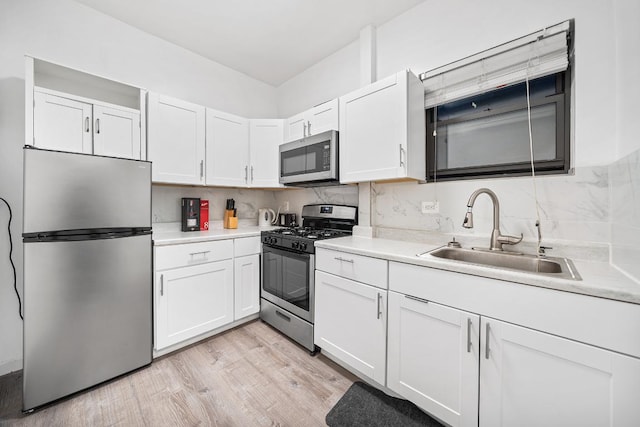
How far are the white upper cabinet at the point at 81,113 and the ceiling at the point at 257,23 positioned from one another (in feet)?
2.28

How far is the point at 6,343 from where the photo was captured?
5.57 feet

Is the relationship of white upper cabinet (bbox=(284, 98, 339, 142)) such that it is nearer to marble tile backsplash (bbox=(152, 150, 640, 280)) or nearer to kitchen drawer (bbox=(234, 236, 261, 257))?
marble tile backsplash (bbox=(152, 150, 640, 280))

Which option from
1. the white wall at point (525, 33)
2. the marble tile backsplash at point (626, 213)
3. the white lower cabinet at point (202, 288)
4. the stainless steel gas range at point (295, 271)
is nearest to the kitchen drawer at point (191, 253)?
the white lower cabinet at point (202, 288)

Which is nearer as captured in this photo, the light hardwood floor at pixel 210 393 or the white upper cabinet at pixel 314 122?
the light hardwood floor at pixel 210 393

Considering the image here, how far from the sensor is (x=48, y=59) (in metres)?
1.79

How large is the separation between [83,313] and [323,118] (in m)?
2.27

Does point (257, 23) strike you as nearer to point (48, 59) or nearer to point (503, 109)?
point (48, 59)

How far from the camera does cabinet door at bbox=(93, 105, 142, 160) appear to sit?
→ 1811mm

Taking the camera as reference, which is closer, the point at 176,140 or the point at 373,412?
the point at 373,412

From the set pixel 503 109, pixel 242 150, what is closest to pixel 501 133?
pixel 503 109

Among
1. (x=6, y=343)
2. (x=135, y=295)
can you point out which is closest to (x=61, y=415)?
(x=135, y=295)

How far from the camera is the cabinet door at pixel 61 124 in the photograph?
5.29 ft

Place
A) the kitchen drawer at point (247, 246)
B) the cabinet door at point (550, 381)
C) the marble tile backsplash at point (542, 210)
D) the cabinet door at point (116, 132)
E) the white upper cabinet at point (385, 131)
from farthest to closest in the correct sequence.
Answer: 1. the kitchen drawer at point (247, 246)
2. the cabinet door at point (116, 132)
3. the white upper cabinet at point (385, 131)
4. the marble tile backsplash at point (542, 210)
5. the cabinet door at point (550, 381)

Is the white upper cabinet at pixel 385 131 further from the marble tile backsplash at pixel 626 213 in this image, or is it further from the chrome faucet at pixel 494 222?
the marble tile backsplash at pixel 626 213
